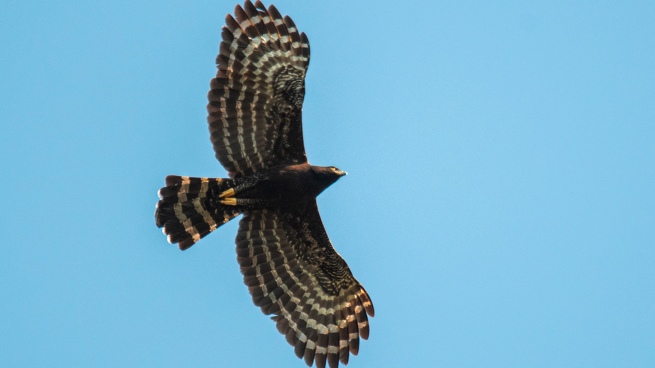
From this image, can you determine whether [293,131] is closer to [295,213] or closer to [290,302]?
[295,213]

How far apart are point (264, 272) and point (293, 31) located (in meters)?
3.92

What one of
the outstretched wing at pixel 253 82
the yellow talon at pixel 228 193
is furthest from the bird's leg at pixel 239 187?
the outstretched wing at pixel 253 82

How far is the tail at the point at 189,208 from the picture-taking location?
57.0 feet

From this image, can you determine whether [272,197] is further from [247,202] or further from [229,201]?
[229,201]

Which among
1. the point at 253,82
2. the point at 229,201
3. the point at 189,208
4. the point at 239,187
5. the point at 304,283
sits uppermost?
the point at 253,82

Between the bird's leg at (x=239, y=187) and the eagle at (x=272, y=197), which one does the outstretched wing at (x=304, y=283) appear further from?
the bird's leg at (x=239, y=187)

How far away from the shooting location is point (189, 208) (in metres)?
17.5

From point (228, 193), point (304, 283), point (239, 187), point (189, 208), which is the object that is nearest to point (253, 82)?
point (239, 187)

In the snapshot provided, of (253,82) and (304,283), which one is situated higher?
(253,82)

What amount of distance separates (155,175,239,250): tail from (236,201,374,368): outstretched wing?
0.69 metres

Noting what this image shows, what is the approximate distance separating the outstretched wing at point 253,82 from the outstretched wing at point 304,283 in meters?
1.26

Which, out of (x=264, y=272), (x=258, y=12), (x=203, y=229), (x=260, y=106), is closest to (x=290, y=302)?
(x=264, y=272)

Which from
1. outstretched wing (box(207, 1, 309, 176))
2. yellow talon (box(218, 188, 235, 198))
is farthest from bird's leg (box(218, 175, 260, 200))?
outstretched wing (box(207, 1, 309, 176))

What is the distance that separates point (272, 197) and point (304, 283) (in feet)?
5.67
